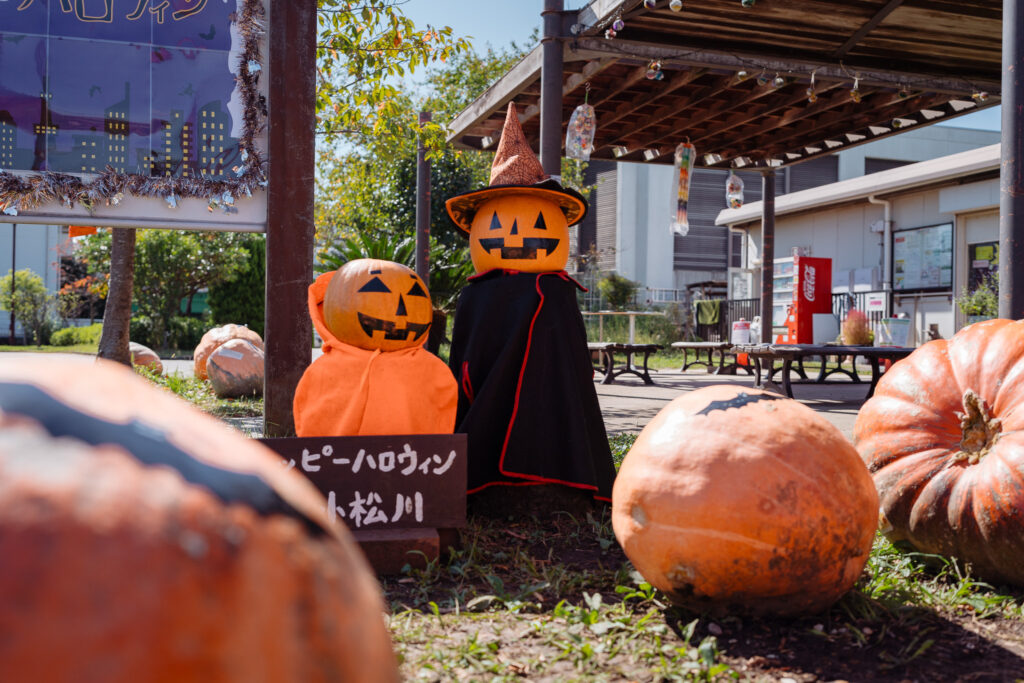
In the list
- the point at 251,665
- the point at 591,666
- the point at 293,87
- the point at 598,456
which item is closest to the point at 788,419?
the point at 591,666

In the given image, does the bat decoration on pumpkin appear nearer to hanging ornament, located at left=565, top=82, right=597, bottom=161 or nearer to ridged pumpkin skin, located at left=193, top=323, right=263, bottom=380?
hanging ornament, located at left=565, top=82, right=597, bottom=161

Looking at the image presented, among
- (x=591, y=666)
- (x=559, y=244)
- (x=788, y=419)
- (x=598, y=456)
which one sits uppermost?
(x=559, y=244)

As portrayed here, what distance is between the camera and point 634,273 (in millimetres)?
24562

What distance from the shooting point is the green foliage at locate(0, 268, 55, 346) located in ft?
73.4

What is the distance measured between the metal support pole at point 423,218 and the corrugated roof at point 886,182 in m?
11.1

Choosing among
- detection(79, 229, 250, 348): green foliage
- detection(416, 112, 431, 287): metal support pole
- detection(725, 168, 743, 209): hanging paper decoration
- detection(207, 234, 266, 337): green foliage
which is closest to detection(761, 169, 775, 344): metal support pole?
detection(725, 168, 743, 209): hanging paper decoration

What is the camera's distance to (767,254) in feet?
36.1

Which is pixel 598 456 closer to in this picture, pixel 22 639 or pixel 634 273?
pixel 22 639

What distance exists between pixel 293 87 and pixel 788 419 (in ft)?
9.84

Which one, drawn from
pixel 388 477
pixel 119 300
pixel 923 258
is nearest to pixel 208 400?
pixel 119 300

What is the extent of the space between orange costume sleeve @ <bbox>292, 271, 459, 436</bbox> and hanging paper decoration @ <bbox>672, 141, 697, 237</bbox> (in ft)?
22.2

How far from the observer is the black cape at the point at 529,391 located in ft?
11.5

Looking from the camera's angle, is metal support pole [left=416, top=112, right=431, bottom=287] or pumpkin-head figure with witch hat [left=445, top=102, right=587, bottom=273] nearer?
pumpkin-head figure with witch hat [left=445, top=102, right=587, bottom=273]

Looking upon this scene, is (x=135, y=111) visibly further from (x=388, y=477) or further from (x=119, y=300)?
(x=119, y=300)
